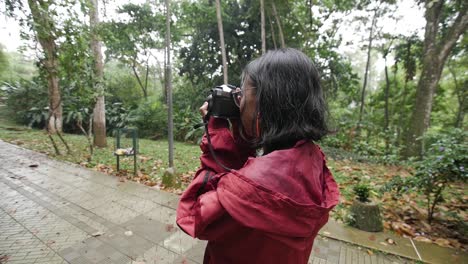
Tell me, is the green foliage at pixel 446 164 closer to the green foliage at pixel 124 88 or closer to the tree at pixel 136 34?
the tree at pixel 136 34

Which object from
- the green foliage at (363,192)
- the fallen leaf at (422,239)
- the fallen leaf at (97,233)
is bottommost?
the fallen leaf at (97,233)

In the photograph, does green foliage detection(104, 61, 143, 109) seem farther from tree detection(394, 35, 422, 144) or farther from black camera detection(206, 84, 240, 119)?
black camera detection(206, 84, 240, 119)

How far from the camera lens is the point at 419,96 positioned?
6.57 meters

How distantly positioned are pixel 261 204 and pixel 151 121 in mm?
11757

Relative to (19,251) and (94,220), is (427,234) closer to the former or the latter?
(94,220)

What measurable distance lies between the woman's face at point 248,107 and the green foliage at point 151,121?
11.1 meters

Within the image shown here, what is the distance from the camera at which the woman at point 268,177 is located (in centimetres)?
71

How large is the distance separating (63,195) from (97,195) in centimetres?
53

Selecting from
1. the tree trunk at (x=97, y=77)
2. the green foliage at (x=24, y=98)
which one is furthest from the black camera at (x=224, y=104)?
the green foliage at (x=24, y=98)

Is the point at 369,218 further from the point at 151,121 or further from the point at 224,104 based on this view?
the point at 151,121

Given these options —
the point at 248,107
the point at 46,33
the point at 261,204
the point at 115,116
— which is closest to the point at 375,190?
the point at 248,107

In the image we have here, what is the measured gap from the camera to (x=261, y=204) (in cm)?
69

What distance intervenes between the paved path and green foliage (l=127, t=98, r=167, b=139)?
274 inches

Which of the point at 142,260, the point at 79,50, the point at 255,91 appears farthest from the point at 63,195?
the point at 255,91
